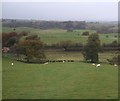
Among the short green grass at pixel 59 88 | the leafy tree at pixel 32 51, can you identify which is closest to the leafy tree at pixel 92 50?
the leafy tree at pixel 32 51

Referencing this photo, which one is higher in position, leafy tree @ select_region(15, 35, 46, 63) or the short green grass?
leafy tree @ select_region(15, 35, 46, 63)

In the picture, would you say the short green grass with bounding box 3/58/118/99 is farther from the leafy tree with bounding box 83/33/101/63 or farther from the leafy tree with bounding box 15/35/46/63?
the leafy tree with bounding box 83/33/101/63

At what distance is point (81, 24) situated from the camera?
93.9 metres

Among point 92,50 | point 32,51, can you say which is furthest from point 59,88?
point 92,50

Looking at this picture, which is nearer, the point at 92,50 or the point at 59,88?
the point at 59,88

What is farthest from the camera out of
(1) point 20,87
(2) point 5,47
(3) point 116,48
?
(3) point 116,48

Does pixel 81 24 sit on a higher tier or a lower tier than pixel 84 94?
higher

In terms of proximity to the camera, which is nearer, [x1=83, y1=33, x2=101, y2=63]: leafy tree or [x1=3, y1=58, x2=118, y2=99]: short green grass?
[x1=3, y1=58, x2=118, y2=99]: short green grass

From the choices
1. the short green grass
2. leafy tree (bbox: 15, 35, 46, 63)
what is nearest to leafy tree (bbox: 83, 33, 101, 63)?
leafy tree (bbox: 15, 35, 46, 63)

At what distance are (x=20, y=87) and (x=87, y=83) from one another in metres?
4.07

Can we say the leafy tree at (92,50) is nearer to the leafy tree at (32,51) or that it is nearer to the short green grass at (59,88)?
the leafy tree at (32,51)

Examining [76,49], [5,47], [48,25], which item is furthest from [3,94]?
[48,25]

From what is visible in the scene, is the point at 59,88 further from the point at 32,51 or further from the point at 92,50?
the point at 92,50

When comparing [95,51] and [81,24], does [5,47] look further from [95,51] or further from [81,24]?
[81,24]
